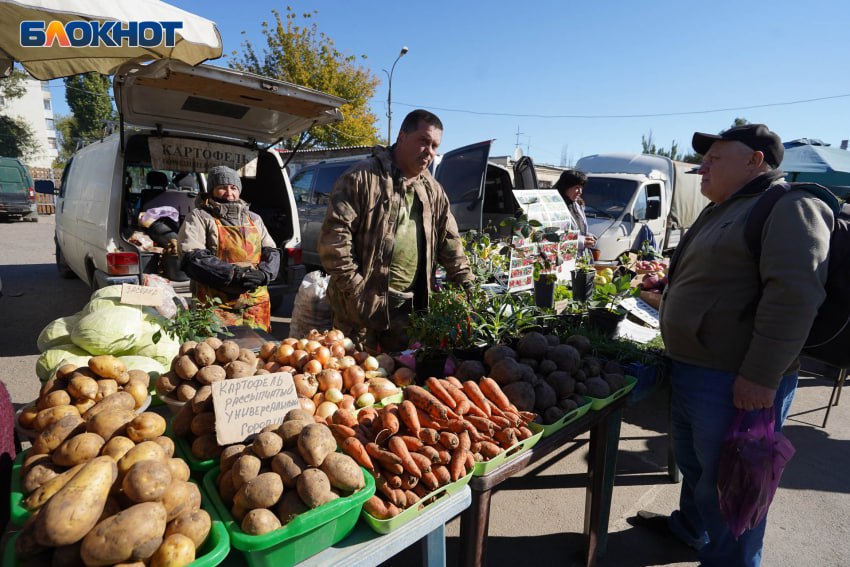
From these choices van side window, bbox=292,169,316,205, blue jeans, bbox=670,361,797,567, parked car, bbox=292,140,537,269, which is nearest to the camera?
blue jeans, bbox=670,361,797,567

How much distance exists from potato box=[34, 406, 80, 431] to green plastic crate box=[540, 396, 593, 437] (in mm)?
1660

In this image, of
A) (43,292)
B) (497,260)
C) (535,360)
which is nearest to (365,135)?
(43,292)

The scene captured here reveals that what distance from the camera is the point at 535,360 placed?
227 centimetres

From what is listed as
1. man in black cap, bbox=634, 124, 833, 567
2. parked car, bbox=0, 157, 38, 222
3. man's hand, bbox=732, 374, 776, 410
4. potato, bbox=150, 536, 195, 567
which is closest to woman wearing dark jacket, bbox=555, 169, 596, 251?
man in black cap, bbox=634, 124, 833, 567

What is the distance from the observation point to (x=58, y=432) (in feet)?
4.37

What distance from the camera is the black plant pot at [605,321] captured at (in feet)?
9.87

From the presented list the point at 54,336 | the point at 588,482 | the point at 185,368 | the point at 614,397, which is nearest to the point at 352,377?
the point at 185,368

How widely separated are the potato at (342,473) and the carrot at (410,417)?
1.15ft

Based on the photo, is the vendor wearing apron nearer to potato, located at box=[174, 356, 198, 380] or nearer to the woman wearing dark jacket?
potato, located at box=[174, 356, 198, 380]

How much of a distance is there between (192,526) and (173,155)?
16.2ft

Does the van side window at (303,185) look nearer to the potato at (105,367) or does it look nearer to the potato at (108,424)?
the potato at (105,367)

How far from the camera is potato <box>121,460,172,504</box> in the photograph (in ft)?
3.58

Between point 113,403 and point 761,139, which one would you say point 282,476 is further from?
point 761,139

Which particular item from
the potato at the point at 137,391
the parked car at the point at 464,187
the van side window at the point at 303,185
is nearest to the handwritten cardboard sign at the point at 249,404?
the potato at the point at 137,391
